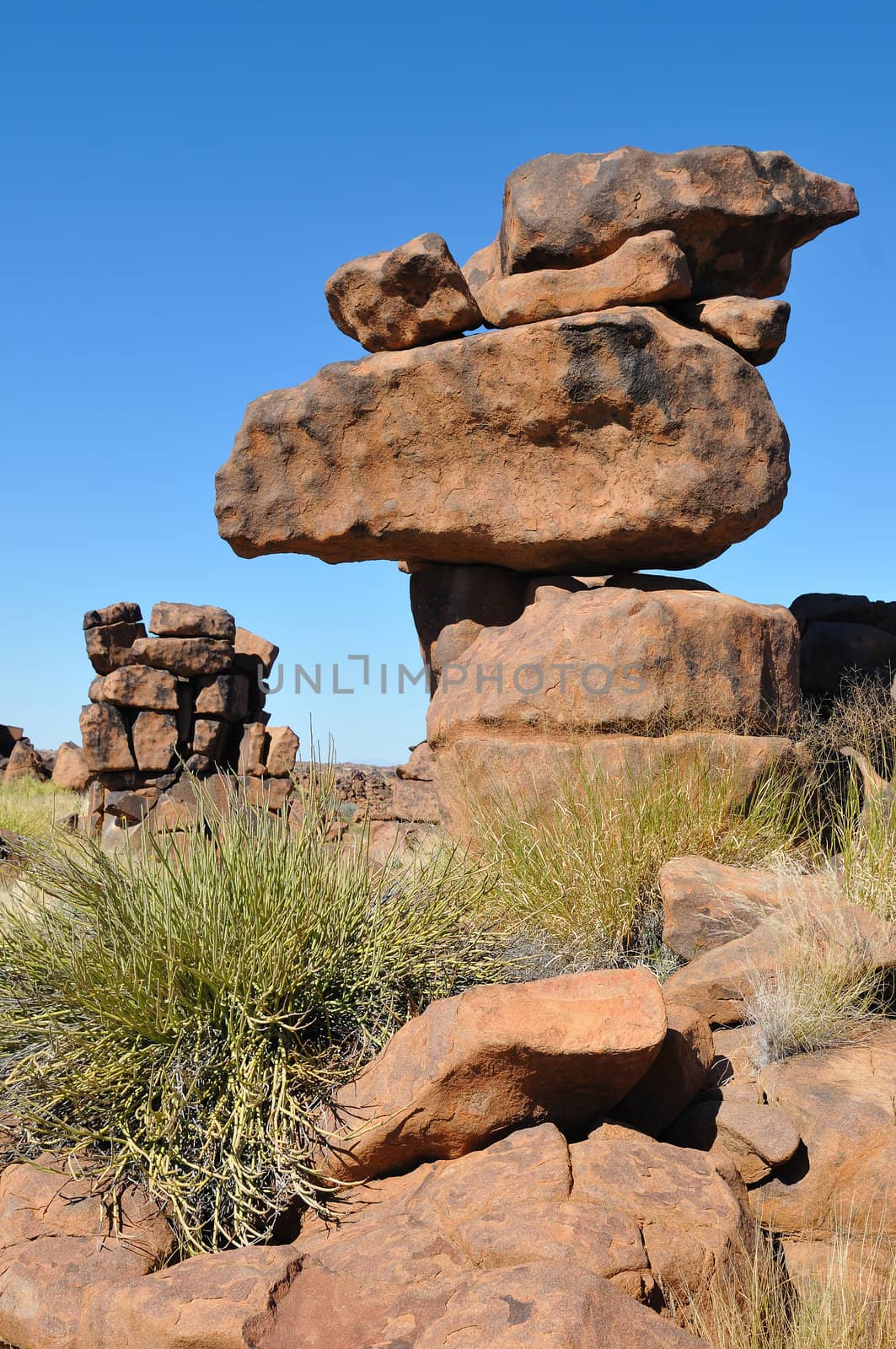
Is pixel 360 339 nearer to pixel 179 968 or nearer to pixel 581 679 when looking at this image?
pixel 581 679

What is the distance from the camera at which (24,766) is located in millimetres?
17141

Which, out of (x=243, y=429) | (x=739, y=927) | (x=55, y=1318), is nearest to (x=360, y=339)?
(x=243, y=429)

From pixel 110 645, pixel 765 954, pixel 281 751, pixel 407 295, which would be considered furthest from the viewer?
pixel 281 751

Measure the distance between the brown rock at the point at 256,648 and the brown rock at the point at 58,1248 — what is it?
10165 mm

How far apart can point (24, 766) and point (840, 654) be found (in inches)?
509

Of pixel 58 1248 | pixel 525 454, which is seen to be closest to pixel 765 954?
pixel 58 1248

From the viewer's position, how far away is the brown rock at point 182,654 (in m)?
12.2

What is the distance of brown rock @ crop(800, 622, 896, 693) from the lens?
857 cm

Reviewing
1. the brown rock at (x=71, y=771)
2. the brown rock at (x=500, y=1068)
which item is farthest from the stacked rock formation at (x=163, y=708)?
the brown rock at (x=500, y=1068)

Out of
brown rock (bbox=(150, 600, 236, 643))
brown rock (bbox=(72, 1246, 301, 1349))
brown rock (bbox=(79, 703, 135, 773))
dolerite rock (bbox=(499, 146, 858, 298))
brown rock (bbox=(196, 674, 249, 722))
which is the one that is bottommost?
brown rock (bbox=(72, 1246, 301, 1349))

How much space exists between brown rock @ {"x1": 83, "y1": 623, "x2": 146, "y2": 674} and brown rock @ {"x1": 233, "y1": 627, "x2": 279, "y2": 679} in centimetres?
140

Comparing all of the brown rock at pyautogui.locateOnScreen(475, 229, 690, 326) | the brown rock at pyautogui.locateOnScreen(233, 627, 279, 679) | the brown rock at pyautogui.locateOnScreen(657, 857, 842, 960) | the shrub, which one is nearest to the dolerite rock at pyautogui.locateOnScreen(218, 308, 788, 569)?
the brown rock at pyautogui.locateOnScreen(475, 229, 690, 326)

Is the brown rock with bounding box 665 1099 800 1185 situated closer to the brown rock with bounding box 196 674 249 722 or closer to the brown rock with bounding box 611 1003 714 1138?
the brown rock with bounding box 611 1003 714 1138

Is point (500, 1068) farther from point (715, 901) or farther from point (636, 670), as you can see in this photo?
point (636, 670)
